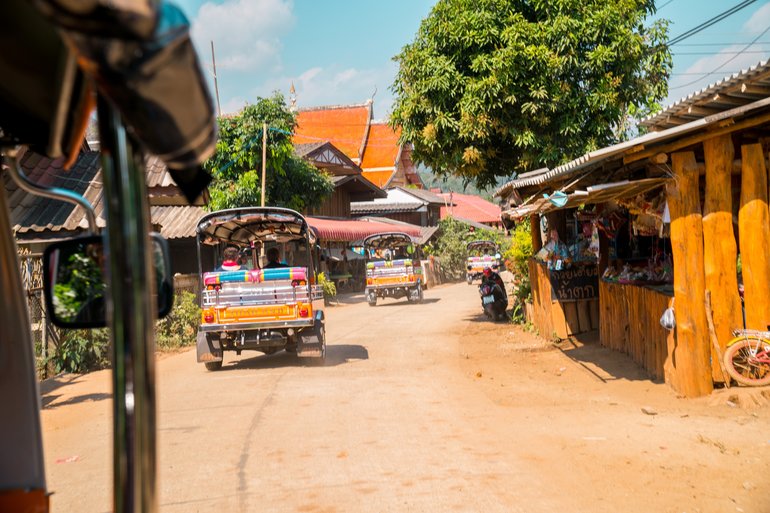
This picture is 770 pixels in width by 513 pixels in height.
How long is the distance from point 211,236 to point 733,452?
1037 cm

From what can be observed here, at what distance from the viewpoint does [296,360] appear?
44.5 ft

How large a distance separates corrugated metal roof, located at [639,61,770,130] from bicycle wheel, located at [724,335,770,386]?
2348mm

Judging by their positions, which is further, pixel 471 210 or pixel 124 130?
pixel 471 210

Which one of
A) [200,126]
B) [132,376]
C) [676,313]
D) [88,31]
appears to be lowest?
[676,313]

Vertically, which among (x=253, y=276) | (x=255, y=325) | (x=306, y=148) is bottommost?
(x=255, y=325)

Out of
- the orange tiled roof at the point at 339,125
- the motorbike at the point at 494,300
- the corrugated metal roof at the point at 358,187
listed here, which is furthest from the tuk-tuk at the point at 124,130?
the orange tiled roof at the point at 339,125

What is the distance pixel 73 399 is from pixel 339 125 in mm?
42236

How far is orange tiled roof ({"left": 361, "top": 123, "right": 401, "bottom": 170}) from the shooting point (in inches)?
1996

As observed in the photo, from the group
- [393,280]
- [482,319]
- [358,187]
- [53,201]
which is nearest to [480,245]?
[358,187]

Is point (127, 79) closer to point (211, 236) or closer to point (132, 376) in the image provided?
point (132, 376)

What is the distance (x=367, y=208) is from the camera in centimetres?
4688

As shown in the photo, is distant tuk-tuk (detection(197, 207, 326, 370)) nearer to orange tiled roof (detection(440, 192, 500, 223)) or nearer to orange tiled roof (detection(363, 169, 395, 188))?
orange tiled roof (detection(363, 169, 395, 188))

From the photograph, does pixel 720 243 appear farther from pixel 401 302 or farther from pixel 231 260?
pixel 401 302

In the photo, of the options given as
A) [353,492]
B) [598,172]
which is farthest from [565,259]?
[353,492]
